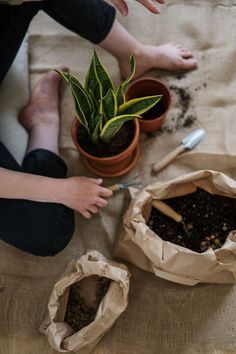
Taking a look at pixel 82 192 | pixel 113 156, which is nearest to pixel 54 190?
pixel 82 192

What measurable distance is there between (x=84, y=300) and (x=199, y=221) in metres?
0.35

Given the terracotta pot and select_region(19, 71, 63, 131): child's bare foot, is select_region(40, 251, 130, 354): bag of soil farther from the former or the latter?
select_region(19, 71, 63, 131): child's bare foot

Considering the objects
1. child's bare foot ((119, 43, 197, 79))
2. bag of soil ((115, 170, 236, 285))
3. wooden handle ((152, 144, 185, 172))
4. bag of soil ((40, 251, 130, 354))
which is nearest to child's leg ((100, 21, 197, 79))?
child's bare foot ((119, 43, 197, 79))

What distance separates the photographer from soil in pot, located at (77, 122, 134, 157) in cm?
115

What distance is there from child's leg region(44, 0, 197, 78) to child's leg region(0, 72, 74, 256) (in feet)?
0.67

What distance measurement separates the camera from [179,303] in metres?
1.13

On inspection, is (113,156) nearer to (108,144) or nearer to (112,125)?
(108,144)

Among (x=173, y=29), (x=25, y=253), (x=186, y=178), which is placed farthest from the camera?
(x=173, y=29)

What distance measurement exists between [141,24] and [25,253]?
2.43 ft

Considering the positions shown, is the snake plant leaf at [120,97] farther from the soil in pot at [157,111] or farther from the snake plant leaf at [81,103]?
the soil in pot at [157,111]

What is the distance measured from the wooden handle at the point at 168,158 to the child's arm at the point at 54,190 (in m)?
0.20

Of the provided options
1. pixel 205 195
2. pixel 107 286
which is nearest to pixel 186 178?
pixel 205 195

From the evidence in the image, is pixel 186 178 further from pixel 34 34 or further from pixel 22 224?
pixel 34 34

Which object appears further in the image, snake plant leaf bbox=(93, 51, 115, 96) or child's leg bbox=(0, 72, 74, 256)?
child's leg bbox=(0, 72, 74, 256)
